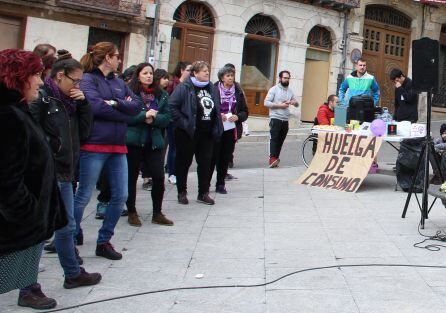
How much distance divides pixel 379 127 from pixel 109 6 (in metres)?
10.3

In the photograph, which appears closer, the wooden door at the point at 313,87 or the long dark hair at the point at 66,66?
the long dark hair at the point at 66,66

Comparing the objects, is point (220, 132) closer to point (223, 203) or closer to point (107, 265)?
point (223, 203)

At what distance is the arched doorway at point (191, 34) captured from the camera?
1947 centimetres

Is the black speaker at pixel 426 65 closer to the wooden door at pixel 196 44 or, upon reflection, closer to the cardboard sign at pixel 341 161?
the cardboard sign at pixel 341 161

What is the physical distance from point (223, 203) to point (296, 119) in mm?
13211

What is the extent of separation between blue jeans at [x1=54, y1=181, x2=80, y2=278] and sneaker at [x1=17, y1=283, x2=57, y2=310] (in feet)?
1.15

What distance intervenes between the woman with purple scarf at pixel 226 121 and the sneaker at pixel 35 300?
4737mm

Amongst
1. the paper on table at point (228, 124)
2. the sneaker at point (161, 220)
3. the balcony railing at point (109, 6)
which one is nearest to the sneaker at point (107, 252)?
the sneaker at point (161, 220)

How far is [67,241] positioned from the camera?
4.89 metres

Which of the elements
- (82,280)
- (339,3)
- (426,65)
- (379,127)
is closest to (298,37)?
(339,3)

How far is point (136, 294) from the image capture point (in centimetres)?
497

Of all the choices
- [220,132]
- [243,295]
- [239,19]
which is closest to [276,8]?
[239,19]

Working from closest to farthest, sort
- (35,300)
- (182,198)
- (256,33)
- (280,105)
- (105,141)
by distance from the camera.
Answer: (35,300), (105,141), (182,198), (280,105), (256,33)

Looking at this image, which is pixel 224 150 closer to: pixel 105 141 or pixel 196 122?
pixel 196 122
